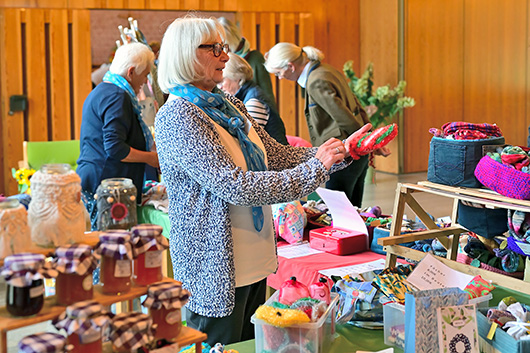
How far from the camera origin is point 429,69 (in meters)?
9.71

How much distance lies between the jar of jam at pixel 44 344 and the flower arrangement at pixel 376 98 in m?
7.48

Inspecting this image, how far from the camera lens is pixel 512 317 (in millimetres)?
1761

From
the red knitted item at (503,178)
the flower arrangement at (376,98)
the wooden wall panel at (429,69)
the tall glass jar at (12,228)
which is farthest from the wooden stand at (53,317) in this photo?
the wooden wall panel at (429,69)

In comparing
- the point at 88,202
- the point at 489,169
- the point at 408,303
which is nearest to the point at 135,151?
the point at 88,202

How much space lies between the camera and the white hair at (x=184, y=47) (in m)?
1.95

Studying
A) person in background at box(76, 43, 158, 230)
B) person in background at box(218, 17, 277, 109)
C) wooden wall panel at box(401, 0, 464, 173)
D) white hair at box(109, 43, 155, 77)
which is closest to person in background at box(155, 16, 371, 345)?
person in background at box(76, 43, 158, 230)

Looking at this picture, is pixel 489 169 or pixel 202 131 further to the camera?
pixel 489 169

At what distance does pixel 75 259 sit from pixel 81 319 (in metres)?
0.12

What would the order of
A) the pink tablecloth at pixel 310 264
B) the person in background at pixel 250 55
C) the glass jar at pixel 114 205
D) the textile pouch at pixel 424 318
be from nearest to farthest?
the glass jar at pixel 114 205 < the textile pouch at pixel 424 318 < the pink tablecloth at pixel 310 264 < the person in background at pixel 250 55

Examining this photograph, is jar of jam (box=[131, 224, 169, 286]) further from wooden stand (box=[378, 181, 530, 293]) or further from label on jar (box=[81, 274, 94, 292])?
wooden stand (box=[378, 181, 530, 293])

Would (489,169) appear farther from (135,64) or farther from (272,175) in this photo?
(135,64)

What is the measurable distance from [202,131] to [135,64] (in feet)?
6.27

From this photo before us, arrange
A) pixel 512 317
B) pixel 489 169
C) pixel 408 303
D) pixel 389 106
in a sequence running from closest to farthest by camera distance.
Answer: pixel 408 303 → pixel 512 317 → pixel 489 169 → pixel 389 106

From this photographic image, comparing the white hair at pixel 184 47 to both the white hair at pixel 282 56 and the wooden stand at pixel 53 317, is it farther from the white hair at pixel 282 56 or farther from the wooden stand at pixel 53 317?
the white hair at pixel 282 56
